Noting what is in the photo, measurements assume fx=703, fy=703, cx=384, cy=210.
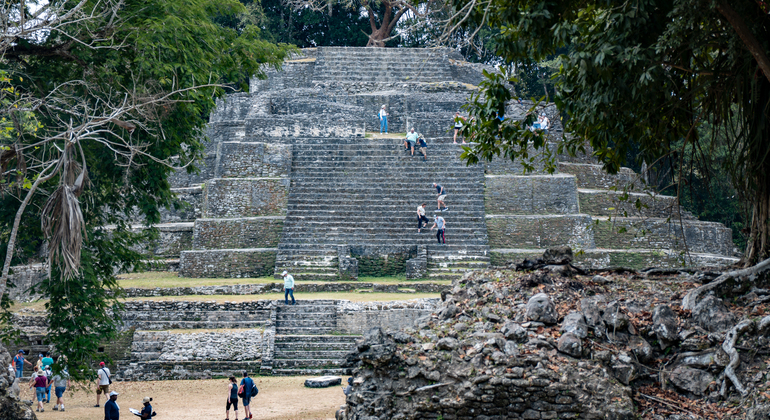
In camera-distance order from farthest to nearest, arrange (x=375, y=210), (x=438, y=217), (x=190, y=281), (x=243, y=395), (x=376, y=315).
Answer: (x=375, y=210) < (x=438, y=217) < (x=190, y=281) < (x=376, y=315) < (x=243, y=395)

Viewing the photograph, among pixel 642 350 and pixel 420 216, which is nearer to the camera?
pixel 642 350

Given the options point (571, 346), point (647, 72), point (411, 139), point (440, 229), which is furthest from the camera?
point (411, 139)

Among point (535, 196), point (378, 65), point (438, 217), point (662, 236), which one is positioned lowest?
point (662, 236)

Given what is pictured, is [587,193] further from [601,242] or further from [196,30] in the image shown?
[196,30]

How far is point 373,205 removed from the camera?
1712 centimetres

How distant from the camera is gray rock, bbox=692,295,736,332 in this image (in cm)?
639

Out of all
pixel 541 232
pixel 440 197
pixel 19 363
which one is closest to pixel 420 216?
pixel 440 197

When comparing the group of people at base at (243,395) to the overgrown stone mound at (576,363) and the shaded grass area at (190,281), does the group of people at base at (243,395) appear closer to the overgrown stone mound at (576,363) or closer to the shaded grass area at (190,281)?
the overgrown stone mound at (576,363)

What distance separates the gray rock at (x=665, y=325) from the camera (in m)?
6.41

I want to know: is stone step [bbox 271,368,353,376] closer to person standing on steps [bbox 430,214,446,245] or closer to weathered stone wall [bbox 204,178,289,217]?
person standing on steps [bbox 430,214,446,245]

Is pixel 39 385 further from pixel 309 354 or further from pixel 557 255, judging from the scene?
pixel 557 255

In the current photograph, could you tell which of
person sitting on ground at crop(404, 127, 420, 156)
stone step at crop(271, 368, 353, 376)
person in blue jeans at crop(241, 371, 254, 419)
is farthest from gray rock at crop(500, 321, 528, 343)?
person sitting on ground at crop(404, 127, 420, 156)

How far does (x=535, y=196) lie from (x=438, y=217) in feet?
9.79

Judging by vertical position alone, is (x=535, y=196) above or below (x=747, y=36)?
below
